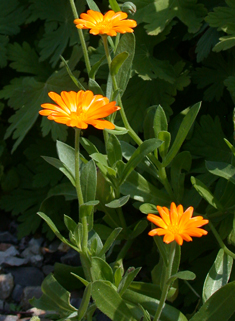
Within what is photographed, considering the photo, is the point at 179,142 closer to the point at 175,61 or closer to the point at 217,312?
the point at 217,312

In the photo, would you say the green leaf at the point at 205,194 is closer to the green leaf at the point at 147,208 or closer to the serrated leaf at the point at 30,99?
the green leaf at the point at 147,208

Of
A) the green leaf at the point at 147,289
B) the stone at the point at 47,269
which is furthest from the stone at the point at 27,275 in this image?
the green leaf at the point at 147,289

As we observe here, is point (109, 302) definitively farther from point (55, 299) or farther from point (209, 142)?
point (209, 142)

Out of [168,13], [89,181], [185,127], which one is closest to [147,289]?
[89,181]

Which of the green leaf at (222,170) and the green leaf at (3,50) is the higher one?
the green leaf at (3,50)

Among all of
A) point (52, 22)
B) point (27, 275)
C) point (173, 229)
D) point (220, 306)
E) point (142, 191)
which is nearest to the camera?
point (173, 229)

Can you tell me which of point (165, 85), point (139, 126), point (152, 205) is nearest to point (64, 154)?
point (152, 205)
